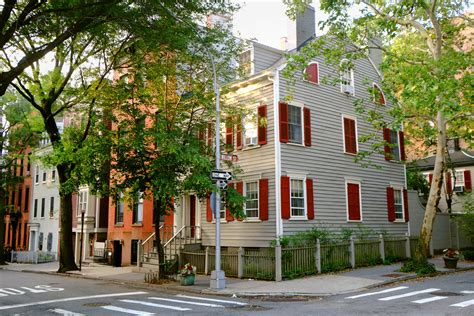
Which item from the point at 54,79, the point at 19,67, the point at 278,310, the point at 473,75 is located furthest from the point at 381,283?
the point at 54,79

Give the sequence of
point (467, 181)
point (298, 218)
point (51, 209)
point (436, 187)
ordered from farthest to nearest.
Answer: point (51, 209) < point (467, 181) < point (298, 218) < point (436, 187)

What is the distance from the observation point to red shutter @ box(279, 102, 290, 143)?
1970cm

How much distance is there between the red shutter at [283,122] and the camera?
19702 millimetres

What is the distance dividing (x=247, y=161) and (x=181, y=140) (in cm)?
453

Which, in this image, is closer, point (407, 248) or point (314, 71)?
point (314, 71)

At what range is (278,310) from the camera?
11109 mm

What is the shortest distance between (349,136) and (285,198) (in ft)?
20.2

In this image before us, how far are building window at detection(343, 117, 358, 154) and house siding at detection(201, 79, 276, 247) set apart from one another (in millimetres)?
5027

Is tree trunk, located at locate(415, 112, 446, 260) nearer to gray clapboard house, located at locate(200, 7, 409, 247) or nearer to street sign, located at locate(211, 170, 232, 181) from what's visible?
gray clapboard house, located at locate(200, 7, 409, 247)

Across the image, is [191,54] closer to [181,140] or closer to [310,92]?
[181,140]

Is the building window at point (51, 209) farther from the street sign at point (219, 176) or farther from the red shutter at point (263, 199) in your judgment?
the street sign at point (219, 176)

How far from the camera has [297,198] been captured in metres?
20.0

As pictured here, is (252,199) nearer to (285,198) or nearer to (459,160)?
(285,198)

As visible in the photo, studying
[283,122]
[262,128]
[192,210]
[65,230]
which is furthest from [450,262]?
[65,230]
